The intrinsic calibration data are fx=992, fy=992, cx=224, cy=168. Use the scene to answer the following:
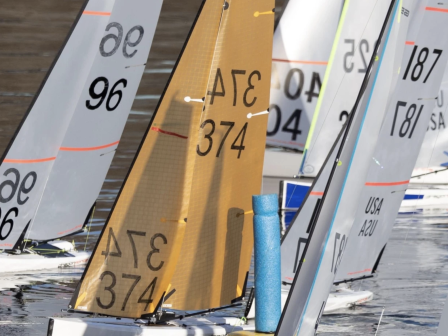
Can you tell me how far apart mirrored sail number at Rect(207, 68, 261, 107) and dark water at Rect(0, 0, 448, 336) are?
2.72 metres

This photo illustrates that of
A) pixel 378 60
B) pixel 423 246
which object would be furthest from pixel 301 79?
pixel 378 60

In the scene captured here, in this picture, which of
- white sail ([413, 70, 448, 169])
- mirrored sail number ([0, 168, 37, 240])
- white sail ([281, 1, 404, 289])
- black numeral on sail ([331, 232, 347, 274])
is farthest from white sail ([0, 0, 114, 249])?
white sail ([413, 70, 448, 169])

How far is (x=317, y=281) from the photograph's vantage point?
20.0ft

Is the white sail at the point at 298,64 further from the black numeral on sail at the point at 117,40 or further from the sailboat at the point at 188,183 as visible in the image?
the sailboat at the point at 188,183

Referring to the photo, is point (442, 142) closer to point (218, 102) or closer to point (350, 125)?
point (218, 102)

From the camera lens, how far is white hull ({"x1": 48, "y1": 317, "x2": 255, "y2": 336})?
8.19 m

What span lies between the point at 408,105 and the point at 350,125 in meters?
3.98

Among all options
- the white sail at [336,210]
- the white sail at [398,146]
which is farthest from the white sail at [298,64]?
the white sail at [336,210]

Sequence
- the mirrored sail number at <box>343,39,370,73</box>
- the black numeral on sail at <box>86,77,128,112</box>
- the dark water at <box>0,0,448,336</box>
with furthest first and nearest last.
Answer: the mirrored sail number at <box>343,39,370,73</box> → the black numeral on sail at <box>86,77,128,112</box> → the dark water at <box>0,0,448,336</box>

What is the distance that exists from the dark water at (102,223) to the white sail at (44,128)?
2.57ft

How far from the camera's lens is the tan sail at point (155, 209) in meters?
8.27

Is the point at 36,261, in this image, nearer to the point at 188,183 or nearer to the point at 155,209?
the point at 155,209

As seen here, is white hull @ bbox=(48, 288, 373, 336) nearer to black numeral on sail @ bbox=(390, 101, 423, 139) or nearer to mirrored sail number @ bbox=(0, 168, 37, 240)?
black numeral on sail @ bbox=(390, 101, 423, 139)

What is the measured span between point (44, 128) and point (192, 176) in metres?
3.79
